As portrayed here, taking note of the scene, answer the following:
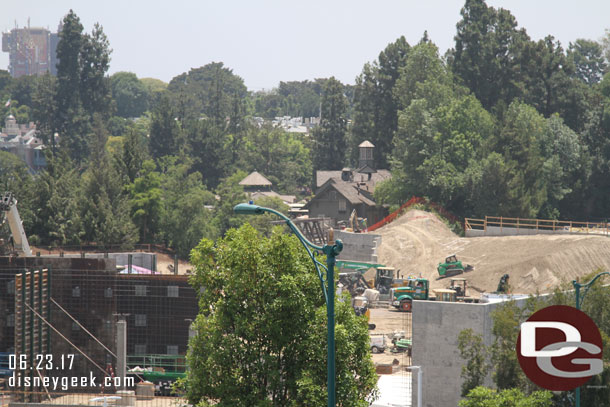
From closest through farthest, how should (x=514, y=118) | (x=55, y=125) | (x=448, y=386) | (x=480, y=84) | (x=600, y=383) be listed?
(x=600, y=383) → (x=448, y=386) → (x=514, y=118) → (x=480, y=84) → (x=55, y=125)

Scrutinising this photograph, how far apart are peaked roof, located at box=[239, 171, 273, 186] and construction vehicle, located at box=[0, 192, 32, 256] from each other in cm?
7940

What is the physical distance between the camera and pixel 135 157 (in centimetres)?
11594

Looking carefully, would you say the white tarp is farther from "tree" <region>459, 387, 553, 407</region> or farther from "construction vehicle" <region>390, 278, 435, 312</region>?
"construction vehicle" <region>390, 278, 435, 312</region>

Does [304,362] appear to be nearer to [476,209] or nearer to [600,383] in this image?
[600,383]

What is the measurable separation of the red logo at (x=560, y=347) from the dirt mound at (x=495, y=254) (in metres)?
50.2

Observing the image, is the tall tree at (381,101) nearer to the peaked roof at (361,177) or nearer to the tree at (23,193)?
the peaked roof at (361,177)

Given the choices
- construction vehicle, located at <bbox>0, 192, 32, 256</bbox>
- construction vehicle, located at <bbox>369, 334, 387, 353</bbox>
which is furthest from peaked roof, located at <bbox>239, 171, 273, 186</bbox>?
construction vehicle, located at <bbox>369, 334, 387, 353</bbox>

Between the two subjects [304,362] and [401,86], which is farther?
[401,86]

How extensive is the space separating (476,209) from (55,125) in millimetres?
96898

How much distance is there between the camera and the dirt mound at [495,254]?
80062mm

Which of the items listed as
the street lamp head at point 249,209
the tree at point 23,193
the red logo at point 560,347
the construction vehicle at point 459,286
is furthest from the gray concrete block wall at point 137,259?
the street lamp head at point 249,209

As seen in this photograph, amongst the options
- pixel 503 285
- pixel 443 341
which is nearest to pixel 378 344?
pixel 443 341

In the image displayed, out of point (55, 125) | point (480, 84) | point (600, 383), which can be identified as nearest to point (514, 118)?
point (480, 84)

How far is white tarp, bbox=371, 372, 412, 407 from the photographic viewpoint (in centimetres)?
4719
